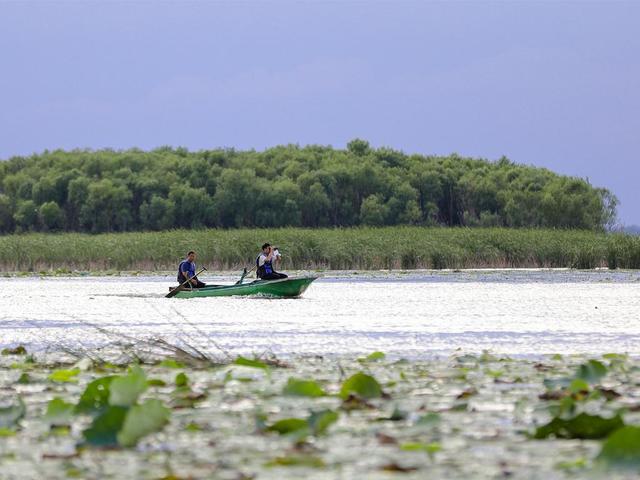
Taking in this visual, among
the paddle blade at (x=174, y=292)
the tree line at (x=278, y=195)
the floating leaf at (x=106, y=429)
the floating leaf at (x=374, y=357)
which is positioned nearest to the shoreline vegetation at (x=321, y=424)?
the floating leaf at (x=106, y=429)

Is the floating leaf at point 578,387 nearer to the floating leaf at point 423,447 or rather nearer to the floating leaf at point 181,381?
the floating leaf at point 423,447

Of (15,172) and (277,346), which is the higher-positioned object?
(15,172)

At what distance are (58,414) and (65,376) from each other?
220 centimetres

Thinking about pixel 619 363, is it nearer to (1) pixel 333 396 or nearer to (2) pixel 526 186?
(1) pixel 333 396

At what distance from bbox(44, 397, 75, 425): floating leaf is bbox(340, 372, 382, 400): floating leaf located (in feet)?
5.06

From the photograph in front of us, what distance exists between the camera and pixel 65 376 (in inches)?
341

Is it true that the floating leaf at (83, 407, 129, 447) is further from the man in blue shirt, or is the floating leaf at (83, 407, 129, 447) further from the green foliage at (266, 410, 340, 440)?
the man in blue shirt

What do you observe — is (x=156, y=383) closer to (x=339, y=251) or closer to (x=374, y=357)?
(x=374, y=357)

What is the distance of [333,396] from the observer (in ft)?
24.7

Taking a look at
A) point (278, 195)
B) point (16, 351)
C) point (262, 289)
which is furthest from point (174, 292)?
point (278, 195)

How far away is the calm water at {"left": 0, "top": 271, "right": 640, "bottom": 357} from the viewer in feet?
42.2

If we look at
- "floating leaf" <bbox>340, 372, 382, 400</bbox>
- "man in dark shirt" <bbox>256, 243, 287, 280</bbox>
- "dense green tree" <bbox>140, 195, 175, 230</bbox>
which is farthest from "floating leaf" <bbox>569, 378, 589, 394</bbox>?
"dense green tree" <bbox>140, 195, 175, 230</bbox>

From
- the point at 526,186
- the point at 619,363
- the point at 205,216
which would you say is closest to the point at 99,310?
the point at 619,363

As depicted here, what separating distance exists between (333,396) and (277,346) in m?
5.04
